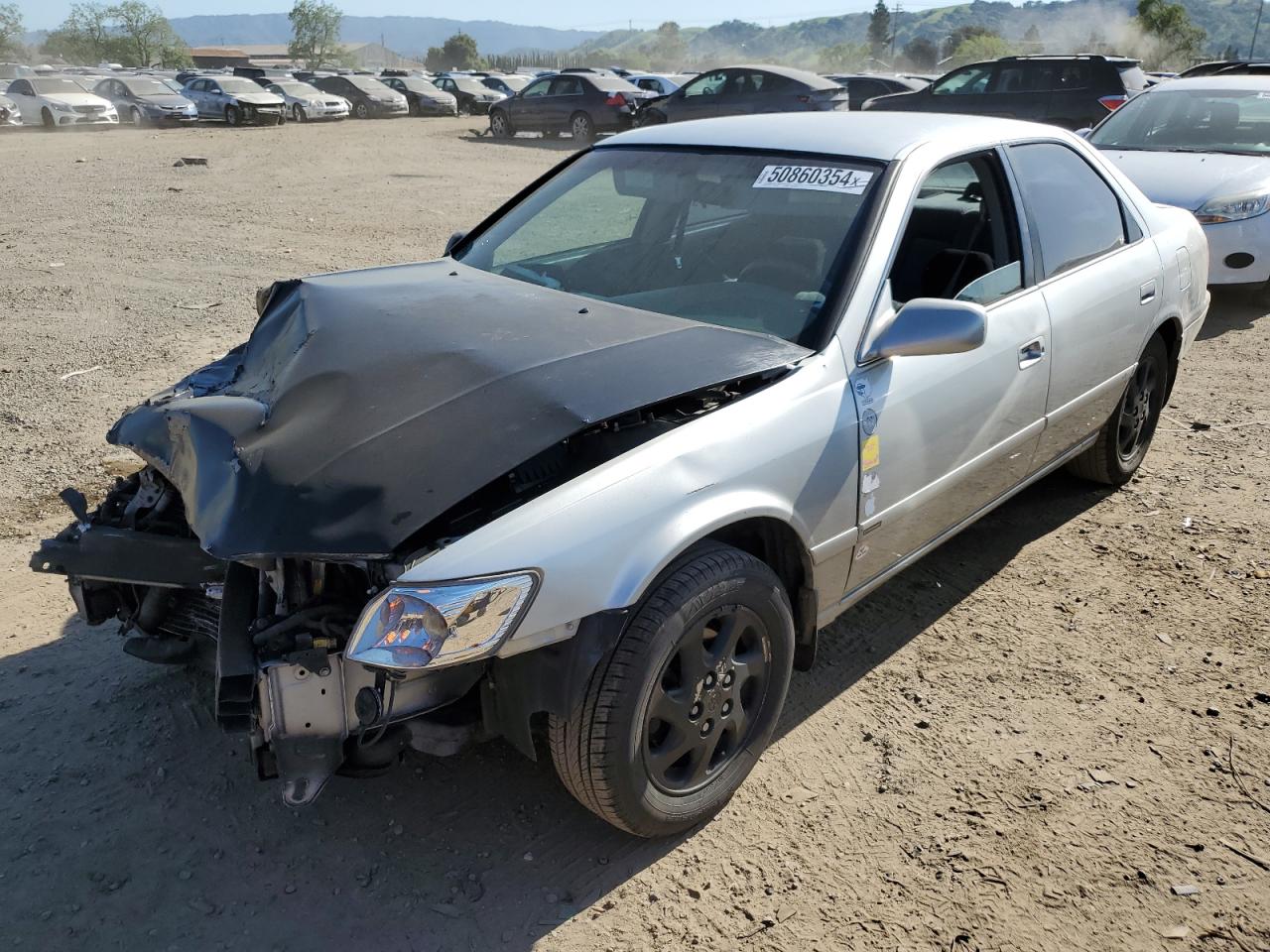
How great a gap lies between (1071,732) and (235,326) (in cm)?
598

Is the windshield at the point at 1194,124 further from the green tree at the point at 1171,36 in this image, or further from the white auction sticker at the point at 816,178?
the green tree at the point at 1171,36

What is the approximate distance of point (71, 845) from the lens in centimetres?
258

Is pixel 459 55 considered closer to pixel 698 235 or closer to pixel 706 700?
pixel 698 235

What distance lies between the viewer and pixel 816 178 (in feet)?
10.6

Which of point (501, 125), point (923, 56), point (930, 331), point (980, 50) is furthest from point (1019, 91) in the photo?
point (923, 56)

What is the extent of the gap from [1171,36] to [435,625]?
216ft

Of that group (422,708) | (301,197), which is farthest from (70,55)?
(422,708)

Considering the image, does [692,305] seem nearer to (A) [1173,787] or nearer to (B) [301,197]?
(A) [1173,787]

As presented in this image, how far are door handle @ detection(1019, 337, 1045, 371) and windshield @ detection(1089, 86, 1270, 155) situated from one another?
5.98 metres

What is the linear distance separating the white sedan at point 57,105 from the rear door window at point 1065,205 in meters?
28.0

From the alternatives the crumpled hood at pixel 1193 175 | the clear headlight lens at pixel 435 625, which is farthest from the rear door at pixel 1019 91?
the clear headlight lens at pixel 435 625

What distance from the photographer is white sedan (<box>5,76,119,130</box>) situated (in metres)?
25.5

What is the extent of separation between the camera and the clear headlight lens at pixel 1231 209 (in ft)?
24.1

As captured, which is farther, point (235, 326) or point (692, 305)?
point (235, 326)
